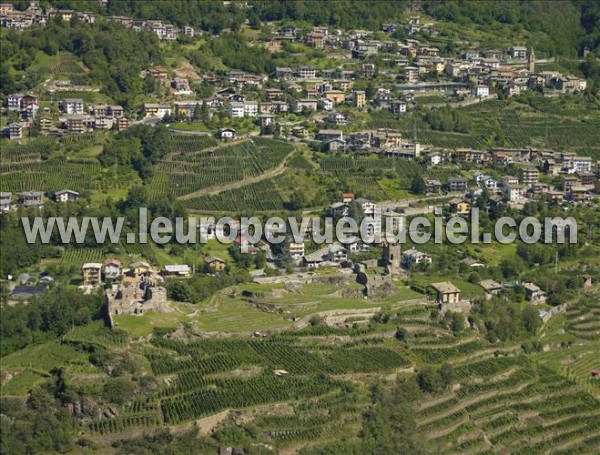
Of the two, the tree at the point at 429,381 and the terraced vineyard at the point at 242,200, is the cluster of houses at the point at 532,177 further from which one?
the tree at the point at 429,381

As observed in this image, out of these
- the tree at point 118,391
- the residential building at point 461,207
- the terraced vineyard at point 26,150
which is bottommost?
the tree at point 118,391

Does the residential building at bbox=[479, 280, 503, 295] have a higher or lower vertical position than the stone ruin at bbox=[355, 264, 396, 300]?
lower

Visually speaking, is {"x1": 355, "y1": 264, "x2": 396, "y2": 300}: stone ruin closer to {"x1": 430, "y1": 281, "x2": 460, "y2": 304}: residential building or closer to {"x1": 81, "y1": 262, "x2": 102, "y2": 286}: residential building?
{"x1": 430, "y1": 281, "x2": 460, "y2": 304}: residential building

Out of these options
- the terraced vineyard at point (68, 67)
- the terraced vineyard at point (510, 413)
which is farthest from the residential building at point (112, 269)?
the terraced vineyard at point (68, 67)

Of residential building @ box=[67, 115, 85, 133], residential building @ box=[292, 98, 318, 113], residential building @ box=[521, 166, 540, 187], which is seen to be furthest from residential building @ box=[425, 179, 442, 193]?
residential building @ box=[67, 115, 85, 133]

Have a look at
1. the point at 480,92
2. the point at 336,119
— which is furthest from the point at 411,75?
the point at 336,119
